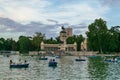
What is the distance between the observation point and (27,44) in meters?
198

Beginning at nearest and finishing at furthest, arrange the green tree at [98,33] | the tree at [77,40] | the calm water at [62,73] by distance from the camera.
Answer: the calm water at [62,73], the green tree at [98,33], the tree at [77,40]

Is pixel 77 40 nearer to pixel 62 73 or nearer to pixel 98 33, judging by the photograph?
pixel 98 33

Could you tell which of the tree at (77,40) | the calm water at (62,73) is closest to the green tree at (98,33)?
the tree at (77,40)

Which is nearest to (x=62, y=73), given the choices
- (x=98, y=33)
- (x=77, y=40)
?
(x=98, y=33)

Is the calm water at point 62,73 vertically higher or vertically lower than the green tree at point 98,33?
lower

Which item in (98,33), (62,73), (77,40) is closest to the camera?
(62,73)

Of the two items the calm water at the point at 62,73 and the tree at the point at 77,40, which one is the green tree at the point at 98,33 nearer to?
the tree at the point at 77,40

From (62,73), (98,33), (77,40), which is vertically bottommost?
(62,73)

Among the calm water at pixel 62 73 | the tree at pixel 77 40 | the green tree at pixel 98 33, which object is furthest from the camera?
the tree at pixel 77 40

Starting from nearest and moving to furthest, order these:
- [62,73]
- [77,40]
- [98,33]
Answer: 1. [62,73]
2. [98,33]
3. [77,40]

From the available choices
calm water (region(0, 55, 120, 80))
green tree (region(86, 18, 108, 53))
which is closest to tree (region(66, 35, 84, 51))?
green tree (region(86, 18, 108, 53))

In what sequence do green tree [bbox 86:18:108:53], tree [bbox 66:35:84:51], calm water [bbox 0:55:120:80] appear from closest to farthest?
calm water [bbox 0:55:120:80] → green tree [bbox 86:18:108:53] → tree [bbox 66:35:84:51]

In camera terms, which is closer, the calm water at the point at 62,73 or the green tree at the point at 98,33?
the calm water at the point at 62,73

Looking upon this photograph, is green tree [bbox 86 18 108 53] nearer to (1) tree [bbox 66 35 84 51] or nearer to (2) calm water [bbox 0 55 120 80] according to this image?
(1) tree [bbox 66 35 84 51]
